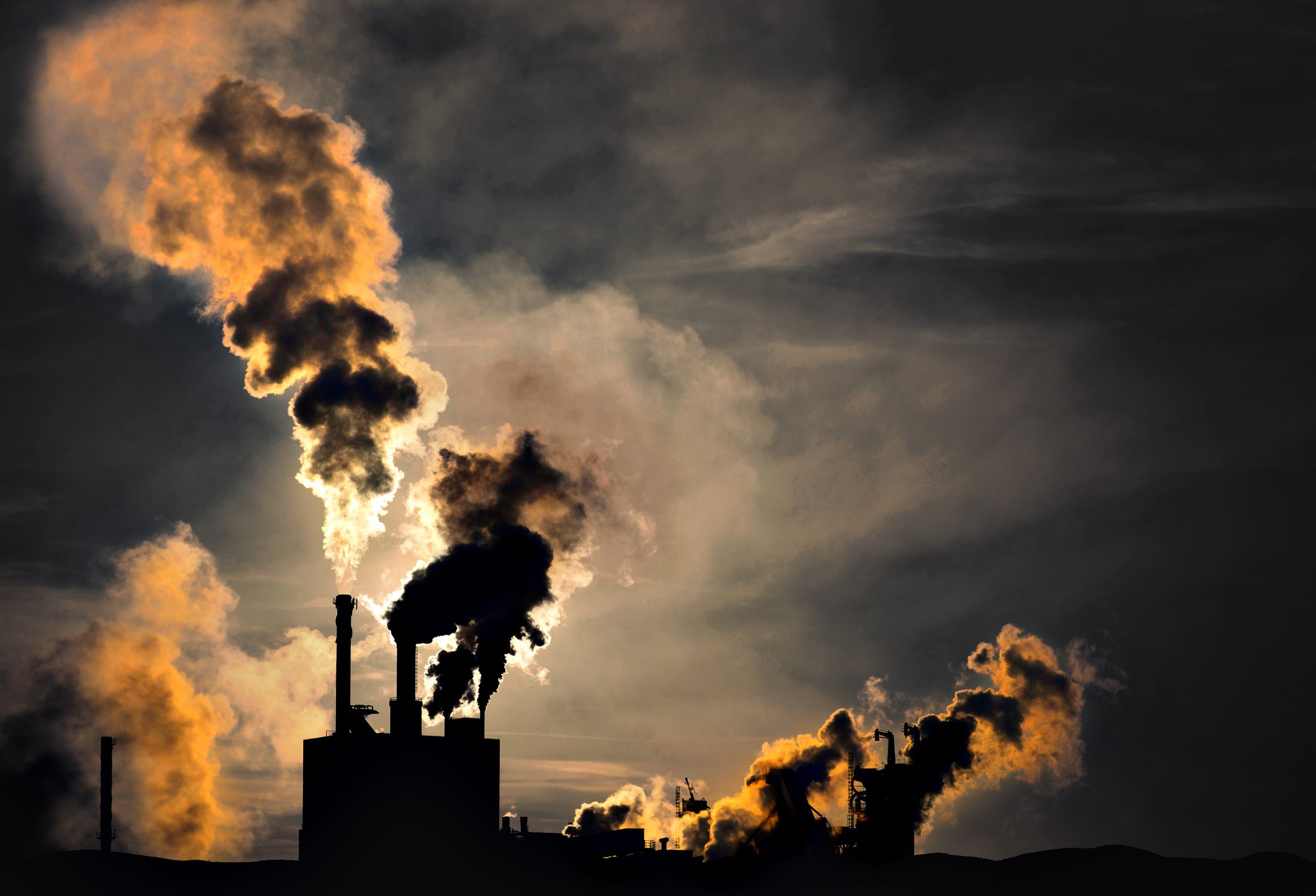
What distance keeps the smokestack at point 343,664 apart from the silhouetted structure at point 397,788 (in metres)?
0.06

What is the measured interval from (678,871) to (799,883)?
322 inches

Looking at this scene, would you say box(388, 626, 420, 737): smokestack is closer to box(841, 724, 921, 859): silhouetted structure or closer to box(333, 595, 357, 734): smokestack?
box(333, 595, 357, 734): smokestack

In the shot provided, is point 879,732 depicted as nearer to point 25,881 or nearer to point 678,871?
point 678,871

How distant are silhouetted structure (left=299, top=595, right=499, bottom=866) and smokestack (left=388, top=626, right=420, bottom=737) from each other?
0.04 m

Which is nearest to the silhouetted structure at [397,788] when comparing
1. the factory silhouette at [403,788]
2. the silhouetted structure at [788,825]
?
the factory silhouette at [403,788]

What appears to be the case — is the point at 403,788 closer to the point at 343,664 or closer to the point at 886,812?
the point at 343,664

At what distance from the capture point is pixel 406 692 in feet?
209

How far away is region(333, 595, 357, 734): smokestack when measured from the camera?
63.3m

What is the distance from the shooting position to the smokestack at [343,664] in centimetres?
6328

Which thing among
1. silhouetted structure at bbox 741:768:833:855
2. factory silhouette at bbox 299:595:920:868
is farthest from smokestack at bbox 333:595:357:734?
silhouetted structure at bbox 741:768:833:855

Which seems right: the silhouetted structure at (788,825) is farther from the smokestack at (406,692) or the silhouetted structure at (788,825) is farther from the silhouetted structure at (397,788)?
the smokestack at (406,692)

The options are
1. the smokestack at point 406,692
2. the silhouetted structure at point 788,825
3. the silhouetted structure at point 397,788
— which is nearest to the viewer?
the silhouetted structure at point 397,788

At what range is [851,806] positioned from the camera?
259 ft

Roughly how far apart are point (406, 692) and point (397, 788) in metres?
4.78
